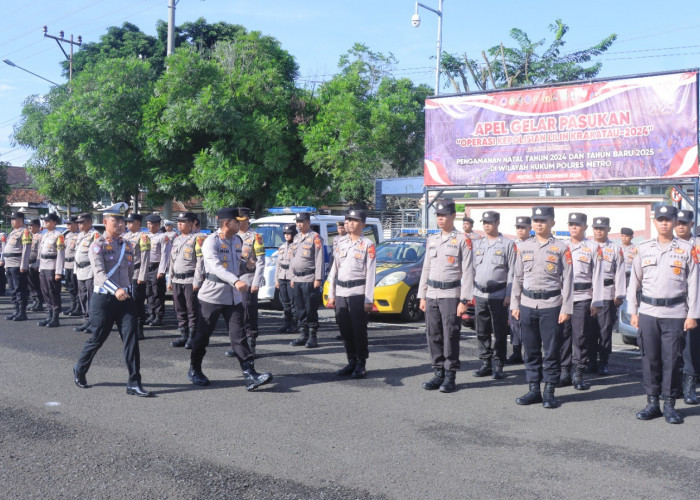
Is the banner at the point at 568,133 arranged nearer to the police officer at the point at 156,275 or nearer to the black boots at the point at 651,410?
the police officer at the point at 156,275

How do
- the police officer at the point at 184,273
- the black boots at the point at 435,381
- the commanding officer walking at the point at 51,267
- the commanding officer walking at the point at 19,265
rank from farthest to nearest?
1. the commanding officer walking at the point at 19,265
2. the commanding officer walking at the point at 51,267
3. the police officer at the point at 184,273
4. the black boots at the point at 435,381

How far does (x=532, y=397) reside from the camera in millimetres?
6648

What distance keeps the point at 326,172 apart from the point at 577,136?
9.59 meters

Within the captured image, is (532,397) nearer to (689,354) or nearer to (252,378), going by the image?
(689,354)

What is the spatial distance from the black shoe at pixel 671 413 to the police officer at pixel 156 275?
7762 mm

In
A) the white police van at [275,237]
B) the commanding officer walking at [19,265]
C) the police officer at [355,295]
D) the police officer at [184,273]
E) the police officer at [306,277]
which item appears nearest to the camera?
the police officer at [355,295]

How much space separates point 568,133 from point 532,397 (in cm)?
1043

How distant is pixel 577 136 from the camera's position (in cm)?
1557

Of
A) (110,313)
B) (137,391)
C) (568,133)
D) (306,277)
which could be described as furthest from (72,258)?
(568,133)

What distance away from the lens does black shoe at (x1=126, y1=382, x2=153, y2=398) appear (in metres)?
6.76

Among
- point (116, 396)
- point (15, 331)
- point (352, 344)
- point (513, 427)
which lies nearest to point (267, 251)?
point (15, 331)

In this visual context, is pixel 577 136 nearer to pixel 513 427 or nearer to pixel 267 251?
pixel 267 251

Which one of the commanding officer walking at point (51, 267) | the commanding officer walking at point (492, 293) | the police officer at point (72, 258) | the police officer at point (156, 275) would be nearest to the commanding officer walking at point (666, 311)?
the commanding officer walking at point (492, 293)

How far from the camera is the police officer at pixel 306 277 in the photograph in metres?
9.96
